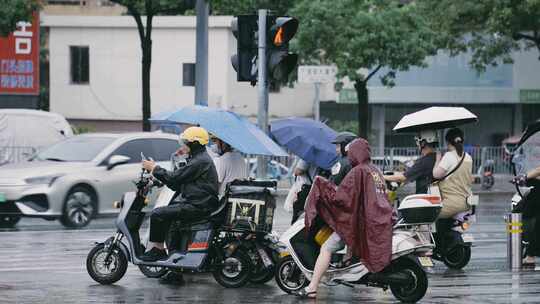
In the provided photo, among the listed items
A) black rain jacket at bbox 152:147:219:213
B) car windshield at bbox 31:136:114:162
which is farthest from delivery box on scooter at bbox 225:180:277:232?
car windshield at bbox 31:136:114:162

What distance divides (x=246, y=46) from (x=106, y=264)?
338cm

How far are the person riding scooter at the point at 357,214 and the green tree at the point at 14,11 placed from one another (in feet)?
74.9

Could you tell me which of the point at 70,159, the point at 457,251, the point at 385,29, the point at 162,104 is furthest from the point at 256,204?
the point at 162,104

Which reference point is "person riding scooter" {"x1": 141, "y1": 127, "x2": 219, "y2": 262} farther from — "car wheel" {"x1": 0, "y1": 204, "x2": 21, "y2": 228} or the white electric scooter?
"car wheel" {"x1": 0, "y1": 204, "x2": 21, "y2": 228}

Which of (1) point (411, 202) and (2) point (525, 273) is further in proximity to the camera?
(2) point (525, 273)

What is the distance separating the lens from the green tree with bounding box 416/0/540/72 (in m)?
39.2

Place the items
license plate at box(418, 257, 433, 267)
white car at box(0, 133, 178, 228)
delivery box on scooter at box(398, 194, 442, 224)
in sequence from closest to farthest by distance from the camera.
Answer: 1. license plate at box(418, 257, 433, 267)
2. delivery box on scooter at box(398, 194, 442, 224)
3. white car at box(0, 133, 178, 228)

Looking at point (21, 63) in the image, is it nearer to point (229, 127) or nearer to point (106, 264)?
point (229, 127)

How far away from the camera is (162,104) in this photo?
5219cm

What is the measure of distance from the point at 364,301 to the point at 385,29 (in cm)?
2927

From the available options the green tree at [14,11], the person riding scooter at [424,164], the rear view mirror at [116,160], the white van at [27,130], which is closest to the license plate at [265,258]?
the person riding scooter at [424,164]

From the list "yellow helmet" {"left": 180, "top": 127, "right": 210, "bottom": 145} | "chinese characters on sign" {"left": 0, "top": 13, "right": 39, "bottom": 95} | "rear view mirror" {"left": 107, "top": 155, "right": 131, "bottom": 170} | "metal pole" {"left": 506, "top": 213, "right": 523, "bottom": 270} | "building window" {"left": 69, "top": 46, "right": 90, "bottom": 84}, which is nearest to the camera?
"yellow helmet" {"left": 180, "top": 127, "right": 210, "bottom": 145}

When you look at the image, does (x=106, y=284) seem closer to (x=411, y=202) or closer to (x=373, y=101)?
(x=411, y=202)

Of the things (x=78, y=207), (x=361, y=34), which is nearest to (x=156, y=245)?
(x=78, y=207)
